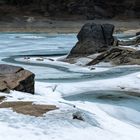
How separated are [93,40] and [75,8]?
159 feet

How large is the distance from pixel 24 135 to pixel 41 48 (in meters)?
24.0

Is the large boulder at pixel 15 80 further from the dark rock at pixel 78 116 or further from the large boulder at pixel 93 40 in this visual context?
the large boulder at pixel 93 40

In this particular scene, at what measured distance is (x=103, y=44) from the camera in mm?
26484

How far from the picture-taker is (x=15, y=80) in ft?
42.1

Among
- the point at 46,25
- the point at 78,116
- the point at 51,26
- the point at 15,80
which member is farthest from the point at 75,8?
the point at 78,116

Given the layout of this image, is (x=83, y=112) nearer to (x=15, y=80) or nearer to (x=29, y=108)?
(x=29, y=108)

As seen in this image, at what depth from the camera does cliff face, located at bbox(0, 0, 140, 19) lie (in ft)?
235

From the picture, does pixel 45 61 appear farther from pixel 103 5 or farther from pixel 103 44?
pixel 103 5

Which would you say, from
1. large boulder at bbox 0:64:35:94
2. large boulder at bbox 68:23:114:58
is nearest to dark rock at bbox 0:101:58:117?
large boulder at bbox 0:64:35:94

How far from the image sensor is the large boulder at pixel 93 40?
25.3m

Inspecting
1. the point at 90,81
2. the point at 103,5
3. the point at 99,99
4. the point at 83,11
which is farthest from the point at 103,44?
the point at 103,5

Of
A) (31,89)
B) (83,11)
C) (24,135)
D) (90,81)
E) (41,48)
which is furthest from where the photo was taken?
(83,11)

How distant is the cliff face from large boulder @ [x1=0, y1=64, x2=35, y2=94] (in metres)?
56.2

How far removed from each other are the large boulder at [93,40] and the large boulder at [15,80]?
11.5 metres
